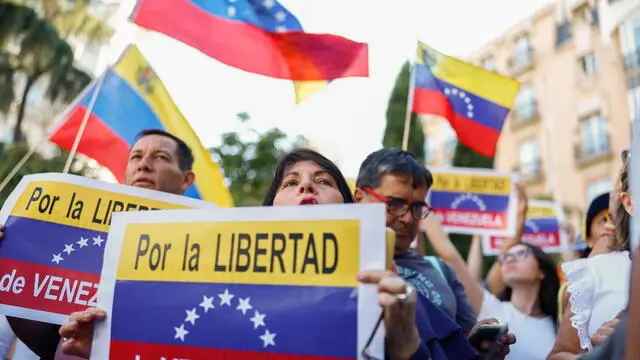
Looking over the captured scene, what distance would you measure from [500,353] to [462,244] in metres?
12.8

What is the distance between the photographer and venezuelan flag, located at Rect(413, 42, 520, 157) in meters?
5.61

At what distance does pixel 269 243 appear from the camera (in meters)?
1.82

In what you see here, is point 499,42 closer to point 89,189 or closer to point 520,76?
point 520,76

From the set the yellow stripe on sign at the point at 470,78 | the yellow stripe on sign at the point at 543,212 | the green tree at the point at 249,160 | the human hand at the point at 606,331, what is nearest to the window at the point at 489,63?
the green tree at the point at 249,160

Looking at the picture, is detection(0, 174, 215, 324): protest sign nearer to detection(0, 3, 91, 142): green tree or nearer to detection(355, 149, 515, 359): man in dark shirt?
detection(355, 149, 515, 359): man in dark shirt

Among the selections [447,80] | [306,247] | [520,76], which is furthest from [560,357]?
[520,76]

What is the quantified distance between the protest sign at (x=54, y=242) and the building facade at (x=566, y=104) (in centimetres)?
2124

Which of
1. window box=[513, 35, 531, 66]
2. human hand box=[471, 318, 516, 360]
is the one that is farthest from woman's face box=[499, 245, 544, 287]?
window box=[513, 35, 531, 66]

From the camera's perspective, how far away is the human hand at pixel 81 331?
1.90 metres

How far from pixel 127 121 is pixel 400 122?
12.6 m

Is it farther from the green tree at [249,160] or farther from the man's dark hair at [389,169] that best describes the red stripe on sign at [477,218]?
the green tree at [249,160]

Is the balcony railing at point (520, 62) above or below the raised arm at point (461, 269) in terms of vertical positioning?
above

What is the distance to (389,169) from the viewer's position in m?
2.71

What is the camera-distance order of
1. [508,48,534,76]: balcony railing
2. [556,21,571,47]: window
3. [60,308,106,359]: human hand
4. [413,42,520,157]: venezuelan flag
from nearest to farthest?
1. [60,308,106,359]: human hand
2. [413,42,520,157]: venezuelan flag
3. [556,21,571,47]: window
4. [508,48,534,76]: balcony railing
